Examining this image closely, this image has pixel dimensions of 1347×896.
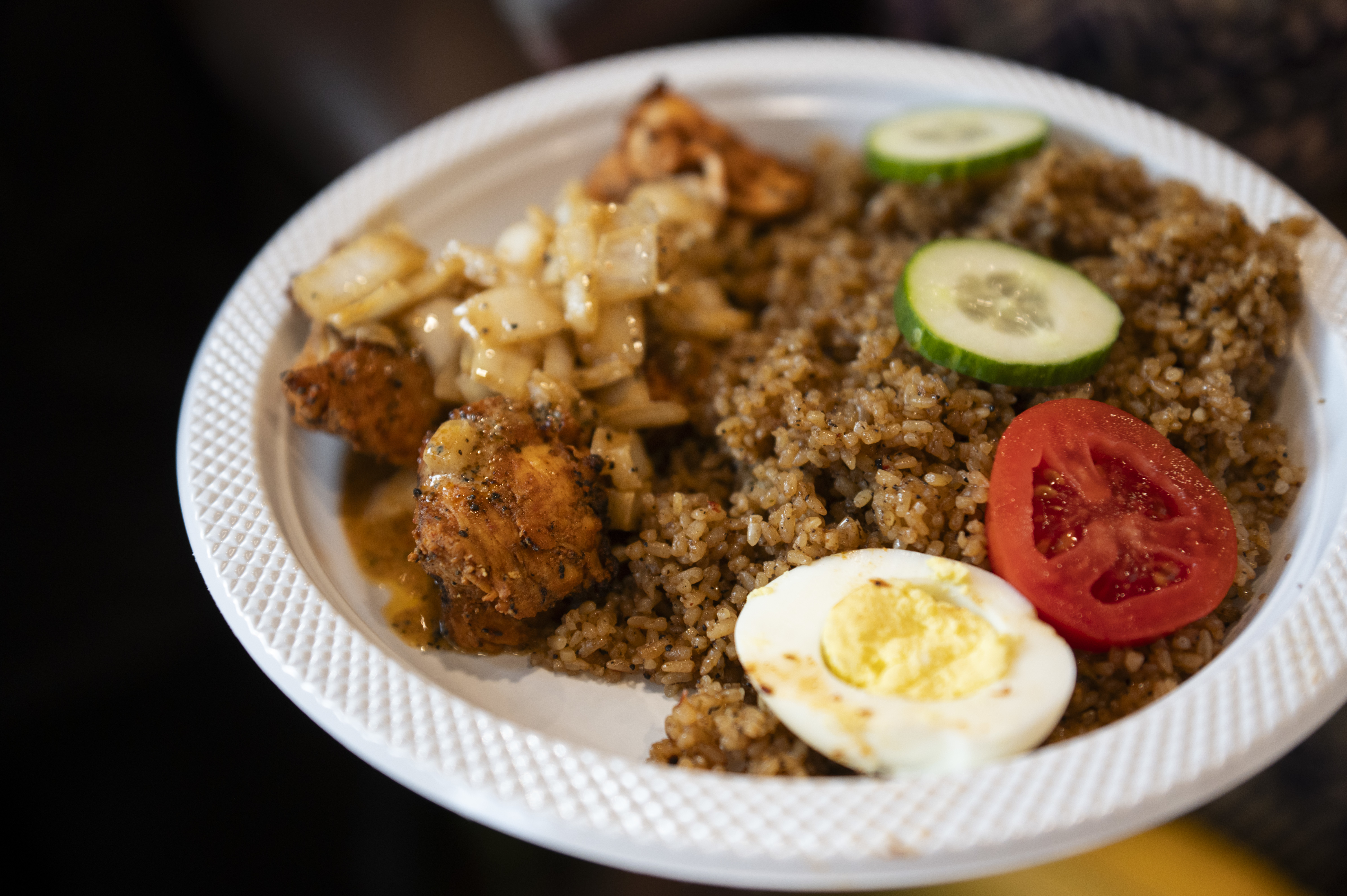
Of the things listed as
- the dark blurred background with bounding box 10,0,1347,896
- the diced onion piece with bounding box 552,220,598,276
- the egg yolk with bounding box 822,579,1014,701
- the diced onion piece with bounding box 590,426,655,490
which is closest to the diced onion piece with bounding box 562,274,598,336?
the diced onion piece with bounding box 552,220,598,276

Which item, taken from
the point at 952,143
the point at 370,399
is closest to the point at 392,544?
the point at 370,399

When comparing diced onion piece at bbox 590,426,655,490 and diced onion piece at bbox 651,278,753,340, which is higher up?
diced onion piece at bbox 651,278,753,340

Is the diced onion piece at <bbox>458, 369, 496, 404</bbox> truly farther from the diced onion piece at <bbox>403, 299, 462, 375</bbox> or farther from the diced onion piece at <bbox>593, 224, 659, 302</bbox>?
the diced onion piece at <bbox>593, 224, 659, 302</bbox>

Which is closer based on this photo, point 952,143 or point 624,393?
point 624,393

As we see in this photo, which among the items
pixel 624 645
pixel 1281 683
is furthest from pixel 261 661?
pixel 1281 683

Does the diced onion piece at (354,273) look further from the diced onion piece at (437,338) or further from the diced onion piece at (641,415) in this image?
the diced onion piece at (641,415)

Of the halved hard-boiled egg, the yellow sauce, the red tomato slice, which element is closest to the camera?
the halved hard-boiled egg

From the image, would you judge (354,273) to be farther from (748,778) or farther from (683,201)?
(748,778)
